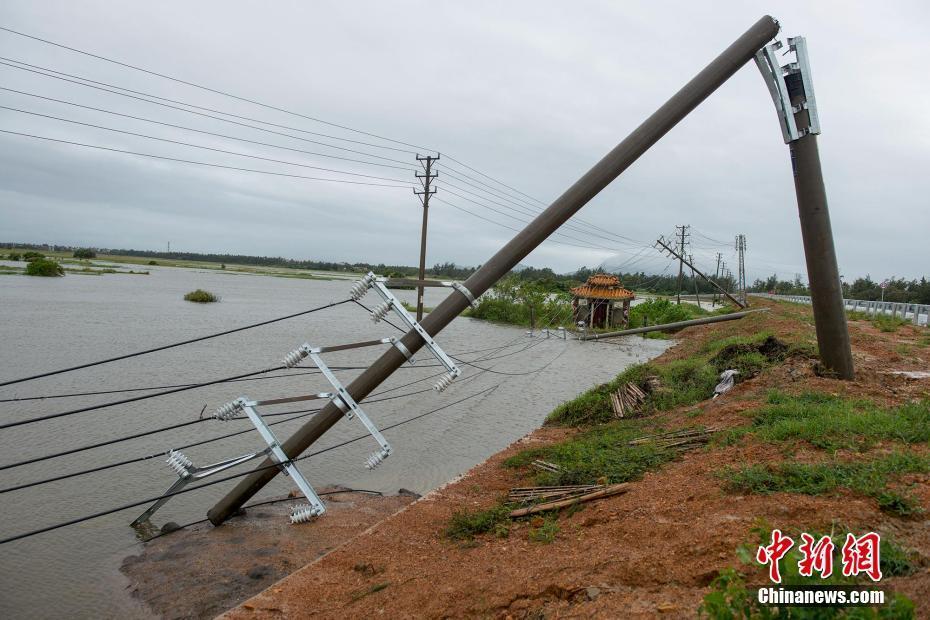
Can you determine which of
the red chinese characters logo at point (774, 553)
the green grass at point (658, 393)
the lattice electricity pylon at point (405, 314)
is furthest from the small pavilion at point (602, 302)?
the red chinese characters logo at point (774, 553)

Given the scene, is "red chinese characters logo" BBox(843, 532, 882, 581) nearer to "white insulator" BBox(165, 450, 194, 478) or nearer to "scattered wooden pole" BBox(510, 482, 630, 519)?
"scattered wooden pole" BBox(510, 482, 630, 519)

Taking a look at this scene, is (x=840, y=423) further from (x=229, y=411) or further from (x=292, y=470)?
(x=229, y=411)

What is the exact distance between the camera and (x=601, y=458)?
830 centimetres

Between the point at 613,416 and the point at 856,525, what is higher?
the point at 856,525

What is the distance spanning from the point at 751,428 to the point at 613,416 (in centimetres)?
478

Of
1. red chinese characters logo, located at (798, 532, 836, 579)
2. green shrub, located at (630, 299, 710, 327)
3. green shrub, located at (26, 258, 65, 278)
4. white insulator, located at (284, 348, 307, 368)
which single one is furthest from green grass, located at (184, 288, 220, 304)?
red chinese characters logo, located at (798, 532, 836, 579)

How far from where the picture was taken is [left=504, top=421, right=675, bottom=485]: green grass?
7.48m

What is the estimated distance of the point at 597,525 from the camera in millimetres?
5934

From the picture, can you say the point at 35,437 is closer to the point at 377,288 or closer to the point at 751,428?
the point at 377,288

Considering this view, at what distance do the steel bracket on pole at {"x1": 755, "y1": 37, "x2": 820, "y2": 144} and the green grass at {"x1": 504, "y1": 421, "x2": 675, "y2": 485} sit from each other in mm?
5069

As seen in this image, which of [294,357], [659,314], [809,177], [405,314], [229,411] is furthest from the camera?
[659,314]

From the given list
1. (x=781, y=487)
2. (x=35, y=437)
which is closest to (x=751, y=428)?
(x=781, y=487)

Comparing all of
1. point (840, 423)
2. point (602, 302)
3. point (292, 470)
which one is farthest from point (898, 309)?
point (292, 470)

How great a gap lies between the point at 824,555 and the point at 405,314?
4.26 metres
